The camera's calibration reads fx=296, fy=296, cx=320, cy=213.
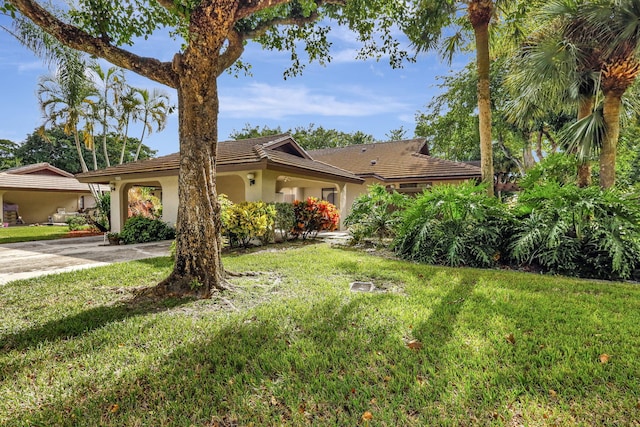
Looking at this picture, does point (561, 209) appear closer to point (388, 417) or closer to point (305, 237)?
point (388, 417)

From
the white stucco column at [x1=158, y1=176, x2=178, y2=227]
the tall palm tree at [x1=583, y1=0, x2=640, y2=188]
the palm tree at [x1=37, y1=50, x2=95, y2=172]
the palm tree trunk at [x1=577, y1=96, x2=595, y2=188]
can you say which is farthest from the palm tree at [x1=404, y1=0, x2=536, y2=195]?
the palm tree at [x1=37, y1=50, x2=95, y2=172]

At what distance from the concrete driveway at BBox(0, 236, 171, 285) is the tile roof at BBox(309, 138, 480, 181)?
12140 millimetres

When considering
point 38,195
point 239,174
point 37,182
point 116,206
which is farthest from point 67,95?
point 38,195

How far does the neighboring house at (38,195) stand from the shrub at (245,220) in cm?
2008

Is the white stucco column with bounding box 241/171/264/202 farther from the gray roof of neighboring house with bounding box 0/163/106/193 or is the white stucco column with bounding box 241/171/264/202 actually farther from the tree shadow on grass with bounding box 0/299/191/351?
the gray roof of neighboring house with bounding box 0/163/106/193

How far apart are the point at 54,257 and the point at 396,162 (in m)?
16.6

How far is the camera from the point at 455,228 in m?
7.05

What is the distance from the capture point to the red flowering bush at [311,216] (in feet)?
34.9

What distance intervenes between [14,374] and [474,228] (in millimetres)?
7607

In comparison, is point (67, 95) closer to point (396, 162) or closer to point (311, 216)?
point (311, 216)

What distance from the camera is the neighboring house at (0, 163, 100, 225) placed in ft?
68.5

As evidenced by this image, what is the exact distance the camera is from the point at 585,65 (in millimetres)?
8812

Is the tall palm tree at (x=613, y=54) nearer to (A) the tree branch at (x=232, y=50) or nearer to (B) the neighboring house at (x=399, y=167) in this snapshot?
(B) the neighboring house at (x=399, y=167)

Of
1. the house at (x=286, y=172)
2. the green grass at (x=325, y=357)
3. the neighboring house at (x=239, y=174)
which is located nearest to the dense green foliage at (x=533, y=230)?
the green grass at (x=325, y=357)
